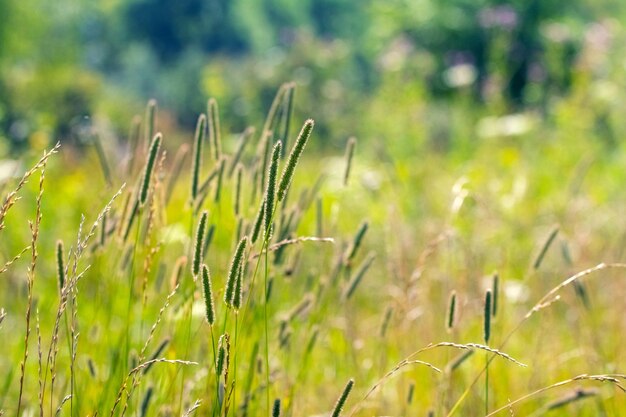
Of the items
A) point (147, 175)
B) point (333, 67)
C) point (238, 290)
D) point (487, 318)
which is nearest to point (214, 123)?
point (147, 175)

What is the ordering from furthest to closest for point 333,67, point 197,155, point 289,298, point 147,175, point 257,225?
point 333,67 → point 289,298 → point 197,155 → point 147,175 → point 257,225

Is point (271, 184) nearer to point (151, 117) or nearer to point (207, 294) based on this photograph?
point (207, 294)

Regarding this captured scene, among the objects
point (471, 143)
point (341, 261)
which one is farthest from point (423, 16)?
point (341, 261)

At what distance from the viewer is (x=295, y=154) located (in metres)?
1.08

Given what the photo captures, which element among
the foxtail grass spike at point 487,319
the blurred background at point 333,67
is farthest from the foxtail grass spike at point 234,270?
the blurred background at point 333,67

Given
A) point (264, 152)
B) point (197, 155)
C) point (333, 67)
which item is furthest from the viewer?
point (333, 67)

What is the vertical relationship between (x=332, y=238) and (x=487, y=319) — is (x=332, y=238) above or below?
above

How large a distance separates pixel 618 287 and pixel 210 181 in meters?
1.60

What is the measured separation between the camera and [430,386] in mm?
2545

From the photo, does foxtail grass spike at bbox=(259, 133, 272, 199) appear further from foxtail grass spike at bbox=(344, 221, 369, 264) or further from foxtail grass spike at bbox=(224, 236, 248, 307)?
foxtail grass spike at bbox=(224, 236, 248, 307)

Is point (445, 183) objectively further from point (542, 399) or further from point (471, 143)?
point (542, 399)

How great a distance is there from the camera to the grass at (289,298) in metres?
1.34

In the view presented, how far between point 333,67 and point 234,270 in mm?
10300

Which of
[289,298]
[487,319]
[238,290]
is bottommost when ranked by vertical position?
[289,298]
